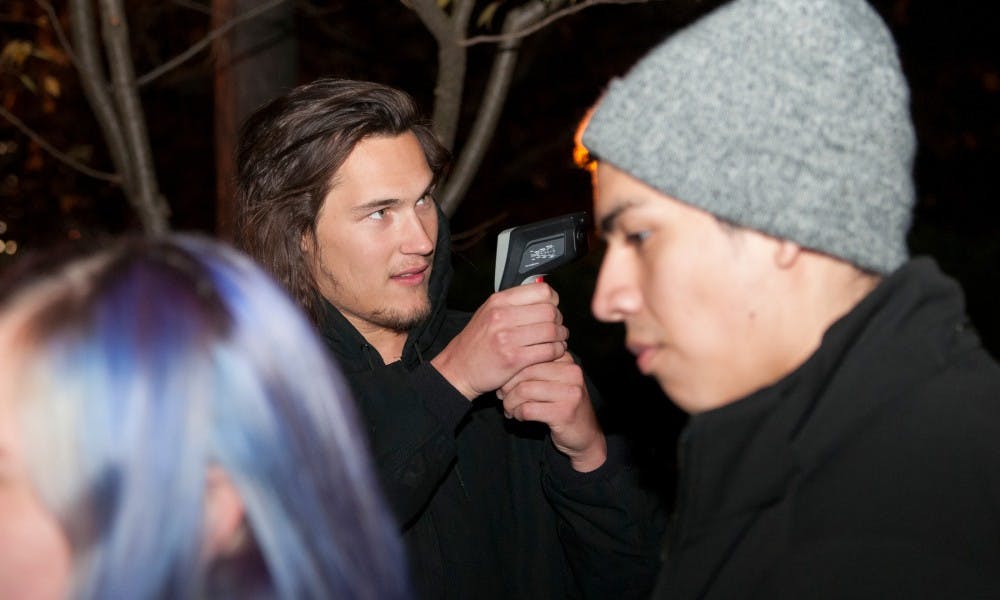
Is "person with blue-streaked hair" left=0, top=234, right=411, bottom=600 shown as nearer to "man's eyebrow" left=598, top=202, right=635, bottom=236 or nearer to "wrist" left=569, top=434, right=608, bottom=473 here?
"man's eyebrow" left=598, top=202, right=635, bottom=236

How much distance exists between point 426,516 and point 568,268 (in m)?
4.78

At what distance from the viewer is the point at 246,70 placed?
4828 millimetres

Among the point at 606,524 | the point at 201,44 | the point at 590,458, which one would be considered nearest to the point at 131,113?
the point at 201,44

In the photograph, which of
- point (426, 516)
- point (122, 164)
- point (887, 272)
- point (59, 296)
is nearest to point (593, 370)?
point (122, 164)

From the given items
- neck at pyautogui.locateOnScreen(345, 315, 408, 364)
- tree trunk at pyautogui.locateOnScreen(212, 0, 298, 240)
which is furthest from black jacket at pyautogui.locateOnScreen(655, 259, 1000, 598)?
tree trunk at pyautogui.locateOnScreen(212, 0, 298, 240)

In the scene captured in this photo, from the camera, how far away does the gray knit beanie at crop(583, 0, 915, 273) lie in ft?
5.14

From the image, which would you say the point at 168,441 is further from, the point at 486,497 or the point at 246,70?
the point at 246,70

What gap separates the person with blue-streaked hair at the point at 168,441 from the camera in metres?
1.12

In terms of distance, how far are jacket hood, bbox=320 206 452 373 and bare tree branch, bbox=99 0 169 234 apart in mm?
1154

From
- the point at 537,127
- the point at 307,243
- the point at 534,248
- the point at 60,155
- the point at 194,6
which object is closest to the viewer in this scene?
the point at 534,248

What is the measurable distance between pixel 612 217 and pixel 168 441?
2.80 feet

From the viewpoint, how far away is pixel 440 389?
250 centimetres

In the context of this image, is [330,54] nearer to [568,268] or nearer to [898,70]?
[568,268]

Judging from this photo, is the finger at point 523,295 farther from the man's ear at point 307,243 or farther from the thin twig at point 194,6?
the thin twig at point 194,6
